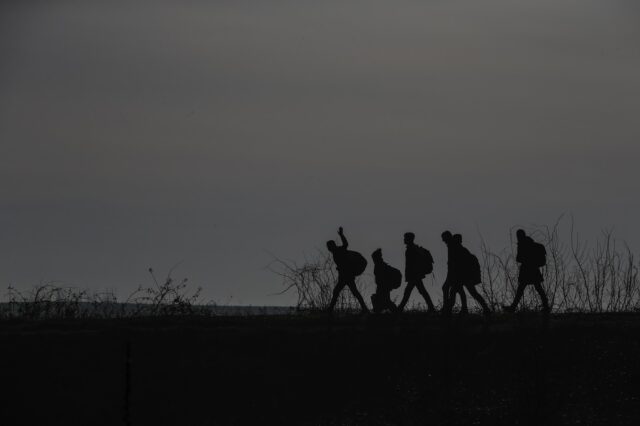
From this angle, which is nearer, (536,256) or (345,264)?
(536,256)

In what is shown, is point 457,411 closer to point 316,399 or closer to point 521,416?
point 521,416

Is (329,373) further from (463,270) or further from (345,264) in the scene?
(463,270)

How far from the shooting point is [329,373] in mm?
27031

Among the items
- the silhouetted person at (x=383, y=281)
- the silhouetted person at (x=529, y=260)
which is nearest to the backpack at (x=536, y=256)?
the silhouetted person at (x=529, y=260)

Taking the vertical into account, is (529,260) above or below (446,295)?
above

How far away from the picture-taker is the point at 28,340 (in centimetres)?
2755

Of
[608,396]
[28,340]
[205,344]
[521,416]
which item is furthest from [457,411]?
[28,340]

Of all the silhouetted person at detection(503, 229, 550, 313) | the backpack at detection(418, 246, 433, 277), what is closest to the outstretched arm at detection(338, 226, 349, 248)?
the backpack at detection(418, 246, 433, 277)

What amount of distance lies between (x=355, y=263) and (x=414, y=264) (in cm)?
111

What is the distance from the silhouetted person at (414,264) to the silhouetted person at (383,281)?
2.53 feet

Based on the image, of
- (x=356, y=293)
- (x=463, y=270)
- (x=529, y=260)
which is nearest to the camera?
(x=529, y=260)

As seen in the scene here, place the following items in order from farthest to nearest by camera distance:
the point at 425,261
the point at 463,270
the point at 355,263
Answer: the point at 355,263 < the point at 425,261 < the point at 463,270

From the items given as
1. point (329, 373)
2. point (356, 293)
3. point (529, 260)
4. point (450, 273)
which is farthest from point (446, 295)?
point (329, 373)

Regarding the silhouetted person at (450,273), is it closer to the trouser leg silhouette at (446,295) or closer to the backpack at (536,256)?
the trouser leg silhouette at (446,295)
